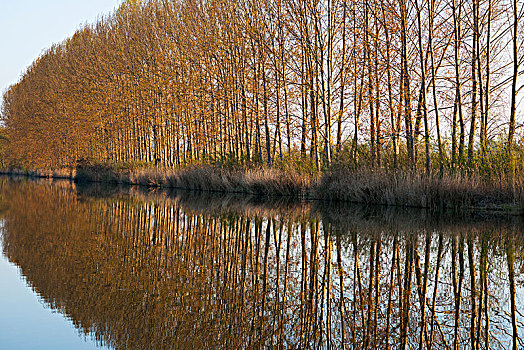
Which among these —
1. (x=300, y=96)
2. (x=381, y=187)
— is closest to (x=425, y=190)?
(x=381, y=187)

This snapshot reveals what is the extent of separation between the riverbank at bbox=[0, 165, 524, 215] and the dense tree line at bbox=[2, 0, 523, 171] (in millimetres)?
560

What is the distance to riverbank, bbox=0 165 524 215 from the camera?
11567 mm

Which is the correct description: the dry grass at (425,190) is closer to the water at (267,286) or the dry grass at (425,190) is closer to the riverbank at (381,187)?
the riverbank at (381,187)

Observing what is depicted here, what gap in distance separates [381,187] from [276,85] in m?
6.60

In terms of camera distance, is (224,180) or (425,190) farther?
(224,180)

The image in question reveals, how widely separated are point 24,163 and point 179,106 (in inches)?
1141

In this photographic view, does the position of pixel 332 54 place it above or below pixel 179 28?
below

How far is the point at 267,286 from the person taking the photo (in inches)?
193

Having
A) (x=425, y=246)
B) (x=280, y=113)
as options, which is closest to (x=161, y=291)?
(x=425, y=246)

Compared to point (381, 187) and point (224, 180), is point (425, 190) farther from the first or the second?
point (224, 180)

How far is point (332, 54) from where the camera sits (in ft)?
52.2

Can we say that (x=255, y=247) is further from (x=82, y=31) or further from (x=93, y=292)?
(x=82, y=31)

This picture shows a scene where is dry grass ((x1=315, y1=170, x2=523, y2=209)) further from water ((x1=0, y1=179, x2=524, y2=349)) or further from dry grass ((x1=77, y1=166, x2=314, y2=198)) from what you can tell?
water ((x1=0, y1=179, x2=524, y2=349))

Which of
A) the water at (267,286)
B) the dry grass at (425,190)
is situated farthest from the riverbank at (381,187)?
the water at (267,286)
